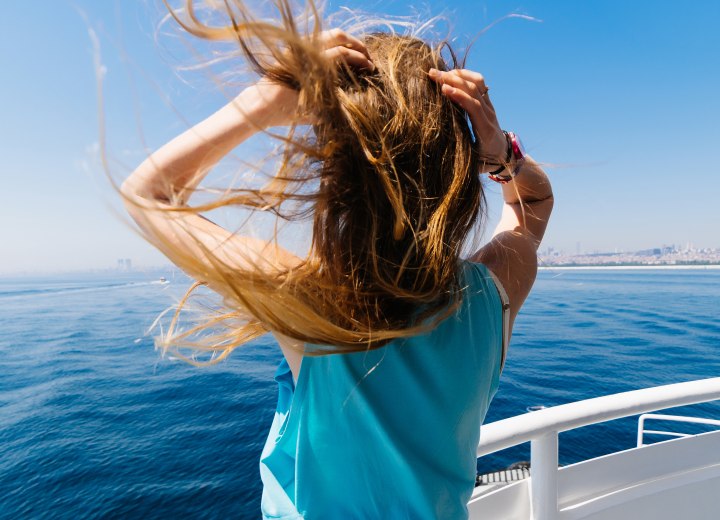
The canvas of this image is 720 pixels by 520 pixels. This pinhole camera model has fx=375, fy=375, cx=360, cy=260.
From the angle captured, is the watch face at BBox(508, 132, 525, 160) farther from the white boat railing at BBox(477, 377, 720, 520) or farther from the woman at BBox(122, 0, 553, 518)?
the white boat railing at BBox(477, 377, 720, 520)

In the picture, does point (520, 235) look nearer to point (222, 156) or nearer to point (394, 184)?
point (394, 184)

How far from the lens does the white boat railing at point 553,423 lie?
97cm

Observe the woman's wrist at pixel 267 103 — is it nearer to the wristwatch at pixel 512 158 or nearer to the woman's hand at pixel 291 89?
the woman's hand at pixel 291 89

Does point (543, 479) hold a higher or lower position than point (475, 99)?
lower

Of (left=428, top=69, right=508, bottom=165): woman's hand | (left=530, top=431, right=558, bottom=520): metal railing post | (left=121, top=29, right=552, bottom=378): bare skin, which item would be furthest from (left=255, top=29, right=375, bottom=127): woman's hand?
(left=530, top=431, right=558, bottom=520): metal railing post

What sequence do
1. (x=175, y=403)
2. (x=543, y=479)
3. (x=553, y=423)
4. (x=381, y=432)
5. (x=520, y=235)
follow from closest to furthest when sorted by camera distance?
(x=381, y=432) < (x=520, y=235) < (x=553, y=423) < (x=543, y=479) < (x=175, y=403)

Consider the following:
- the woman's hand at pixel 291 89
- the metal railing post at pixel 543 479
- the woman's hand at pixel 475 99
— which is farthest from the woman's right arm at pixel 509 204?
the metal railing post at pixel 543 479

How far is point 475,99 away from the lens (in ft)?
1.62

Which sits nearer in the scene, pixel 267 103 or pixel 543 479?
pixel 267 103

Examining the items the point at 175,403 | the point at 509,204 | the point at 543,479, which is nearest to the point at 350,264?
the point at 509,204

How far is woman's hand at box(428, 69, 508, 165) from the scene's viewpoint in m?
0.48

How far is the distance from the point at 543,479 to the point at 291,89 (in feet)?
4.02

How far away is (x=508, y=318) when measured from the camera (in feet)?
1.78

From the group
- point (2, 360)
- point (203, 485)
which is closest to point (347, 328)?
point (203, 485)
